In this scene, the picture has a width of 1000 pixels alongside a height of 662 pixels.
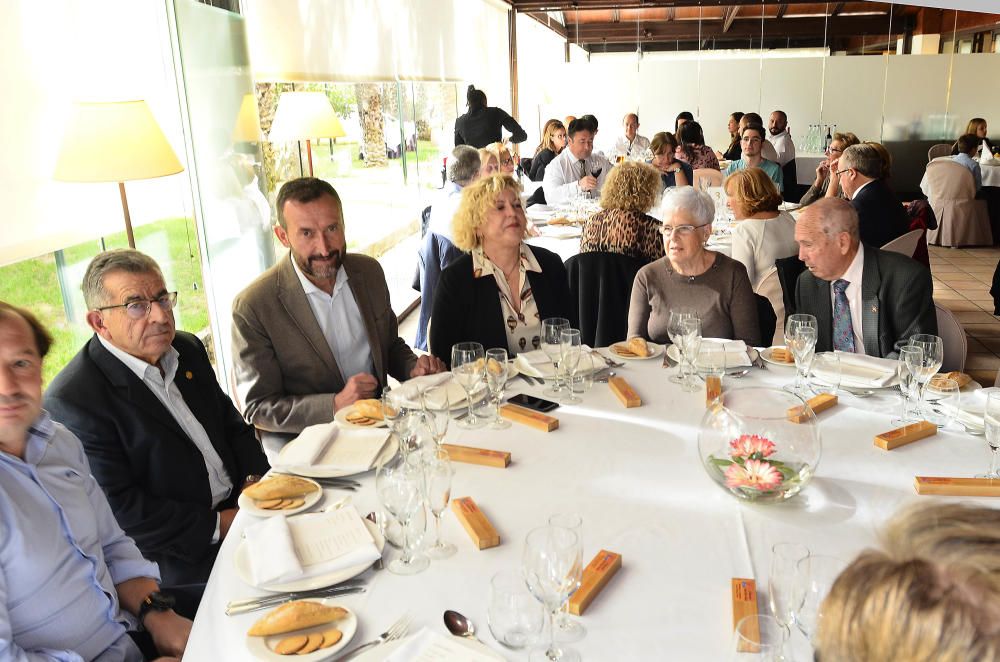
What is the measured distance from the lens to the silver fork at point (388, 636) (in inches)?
50.1

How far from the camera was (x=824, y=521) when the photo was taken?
1644 millimetres

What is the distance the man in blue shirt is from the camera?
1574mm

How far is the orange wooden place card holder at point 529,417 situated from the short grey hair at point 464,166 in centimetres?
335

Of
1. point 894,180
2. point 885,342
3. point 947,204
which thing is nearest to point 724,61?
point 894,180

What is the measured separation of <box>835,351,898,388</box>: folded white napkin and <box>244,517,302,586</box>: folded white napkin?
1.72m

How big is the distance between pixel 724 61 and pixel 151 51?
38.2 feet

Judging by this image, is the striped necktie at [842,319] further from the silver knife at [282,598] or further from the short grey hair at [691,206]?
the silver knife at [282,598]

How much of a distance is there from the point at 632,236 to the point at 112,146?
255cm

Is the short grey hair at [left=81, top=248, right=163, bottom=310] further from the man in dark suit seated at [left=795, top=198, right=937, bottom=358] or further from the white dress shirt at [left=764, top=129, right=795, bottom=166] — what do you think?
the white dress shirt at [left=764, top=129, right=795, bottom=166]

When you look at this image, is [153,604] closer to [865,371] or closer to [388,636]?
[388,636]

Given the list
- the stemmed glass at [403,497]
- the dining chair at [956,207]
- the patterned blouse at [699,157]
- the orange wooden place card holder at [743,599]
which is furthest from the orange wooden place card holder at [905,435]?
the dining chair at [956,207]

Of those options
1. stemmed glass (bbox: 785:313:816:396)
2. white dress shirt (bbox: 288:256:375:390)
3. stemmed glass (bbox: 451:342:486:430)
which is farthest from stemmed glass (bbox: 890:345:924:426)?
white dress shirt (bbox: 288:256:375:390)

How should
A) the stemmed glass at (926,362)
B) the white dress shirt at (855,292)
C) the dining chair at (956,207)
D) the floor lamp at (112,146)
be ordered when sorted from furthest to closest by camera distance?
1. the dining chair at (956,207)
2. the white dress shirt at (855,292)
3. the floor lamp at (112,146)
4. the stemmed glass at (926,362)

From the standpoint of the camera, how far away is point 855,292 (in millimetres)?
3064
